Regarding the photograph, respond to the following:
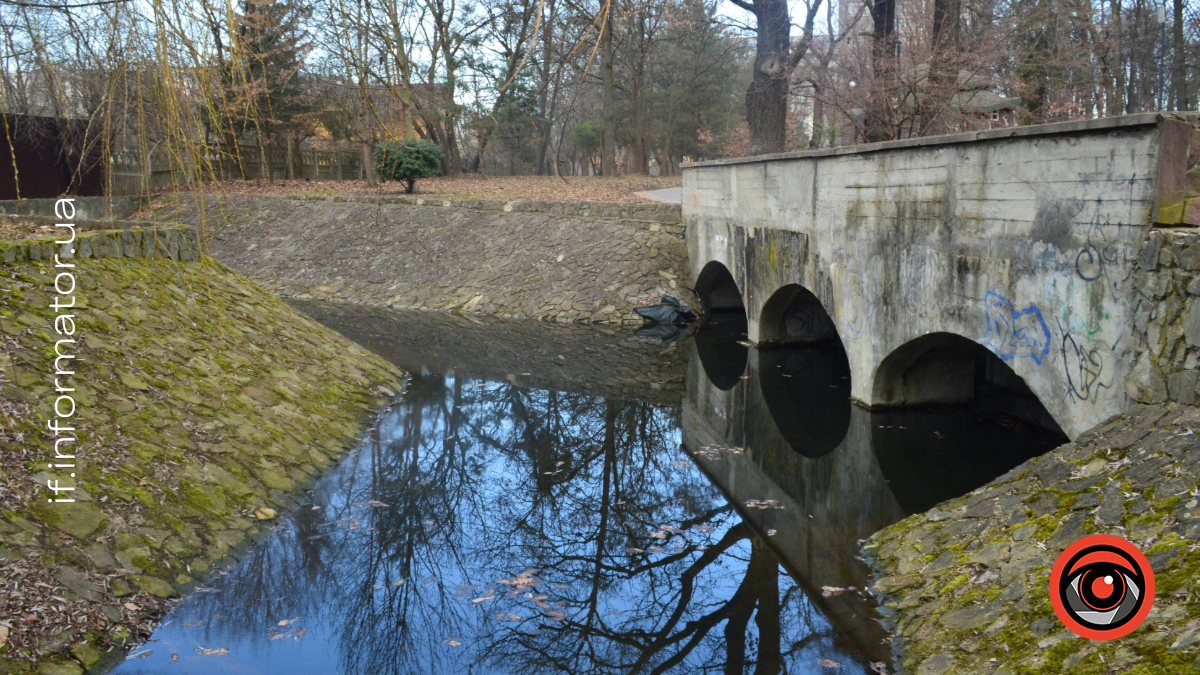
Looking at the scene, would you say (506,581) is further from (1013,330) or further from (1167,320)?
(1167,320)

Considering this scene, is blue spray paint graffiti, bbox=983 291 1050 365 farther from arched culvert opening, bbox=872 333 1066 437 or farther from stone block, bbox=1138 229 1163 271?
arched culvert opening, bbox=872 333 1066 437

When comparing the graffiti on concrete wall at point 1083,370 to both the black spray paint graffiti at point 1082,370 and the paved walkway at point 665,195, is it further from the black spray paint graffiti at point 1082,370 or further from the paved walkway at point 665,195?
the paved walkway at point 665,195

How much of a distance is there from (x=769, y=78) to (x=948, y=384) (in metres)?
9.39

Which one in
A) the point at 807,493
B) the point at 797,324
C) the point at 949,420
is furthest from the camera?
the point at 797,324

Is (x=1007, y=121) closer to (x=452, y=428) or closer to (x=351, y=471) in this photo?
(x=452, y=428)

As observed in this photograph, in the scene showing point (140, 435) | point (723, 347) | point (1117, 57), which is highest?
point (1117, 57)

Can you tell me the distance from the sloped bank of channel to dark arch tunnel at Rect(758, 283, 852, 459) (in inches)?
215

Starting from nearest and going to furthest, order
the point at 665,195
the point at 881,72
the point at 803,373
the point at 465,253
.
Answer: the point at 803,373, the point at 881,72, the point at 465,253, the point at 665,195

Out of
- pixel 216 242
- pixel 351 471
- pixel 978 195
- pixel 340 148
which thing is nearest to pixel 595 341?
pixel 351 471

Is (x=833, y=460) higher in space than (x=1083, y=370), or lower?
lower

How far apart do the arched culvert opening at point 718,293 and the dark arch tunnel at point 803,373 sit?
361 cm

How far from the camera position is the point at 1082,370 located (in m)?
6.67

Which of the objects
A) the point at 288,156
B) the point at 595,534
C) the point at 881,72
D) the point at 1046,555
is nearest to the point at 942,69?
the point at 881,72

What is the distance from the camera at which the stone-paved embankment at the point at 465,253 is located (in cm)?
1898
